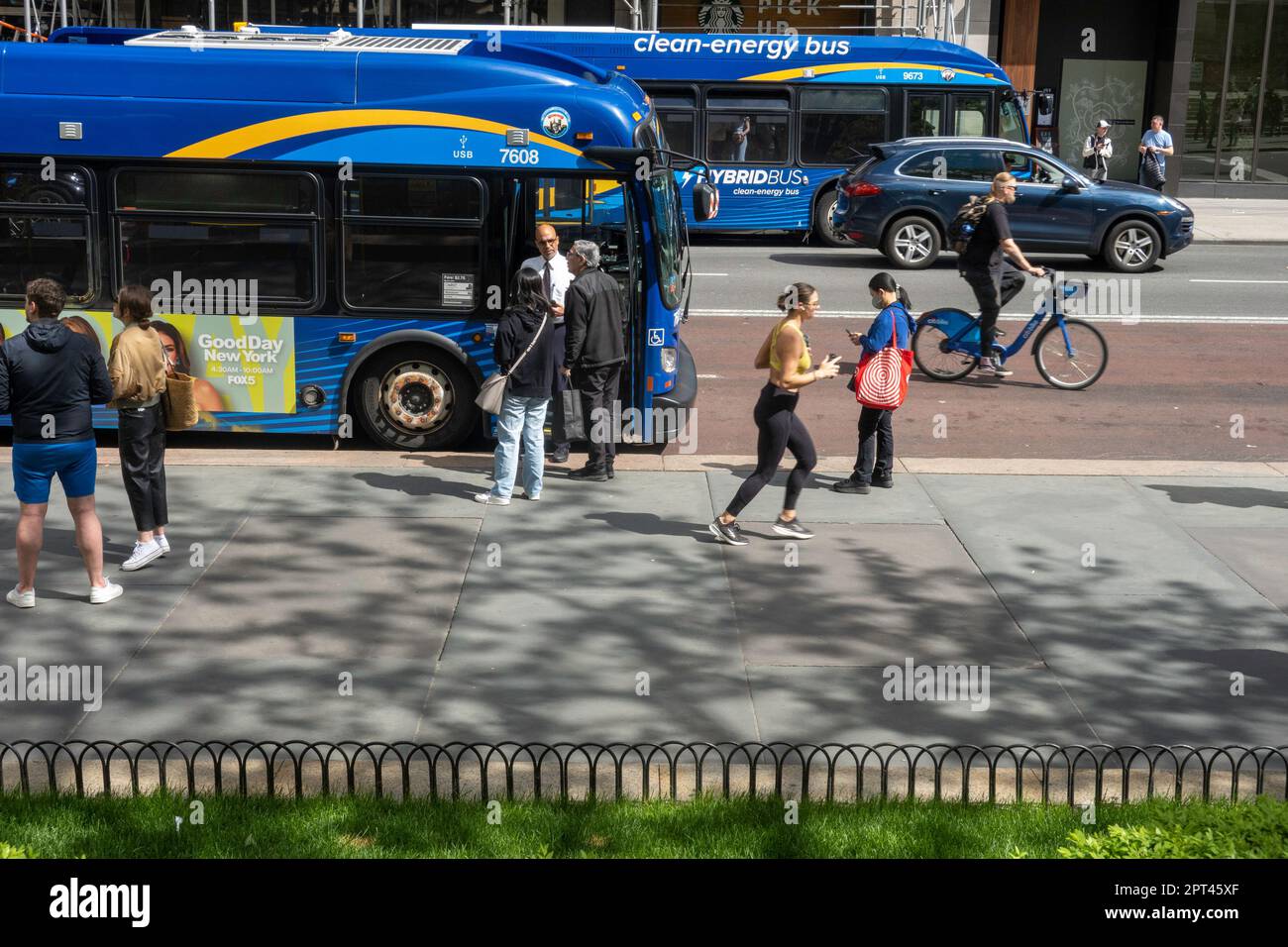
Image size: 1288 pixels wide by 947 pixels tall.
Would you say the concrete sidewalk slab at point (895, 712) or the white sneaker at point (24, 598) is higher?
the white sneaker at point (24, 598)

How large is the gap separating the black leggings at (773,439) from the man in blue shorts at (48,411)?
3785mm

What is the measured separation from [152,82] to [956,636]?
7281mm

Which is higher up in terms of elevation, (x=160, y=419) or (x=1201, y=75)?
(x=1201, y=75)

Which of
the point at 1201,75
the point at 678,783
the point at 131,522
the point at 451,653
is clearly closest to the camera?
the point at 678,783

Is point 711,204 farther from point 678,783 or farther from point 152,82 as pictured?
point 678,783

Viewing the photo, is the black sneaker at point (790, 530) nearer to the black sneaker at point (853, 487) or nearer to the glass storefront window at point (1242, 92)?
the black sneaker at point (853, 487)

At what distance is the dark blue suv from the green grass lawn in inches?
648

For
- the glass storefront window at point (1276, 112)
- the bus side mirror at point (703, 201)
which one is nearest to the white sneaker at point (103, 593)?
the bus side mirror at point (703, 201)

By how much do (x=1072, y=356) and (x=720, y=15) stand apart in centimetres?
1947

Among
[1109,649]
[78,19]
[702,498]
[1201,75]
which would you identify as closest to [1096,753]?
[1109,649]

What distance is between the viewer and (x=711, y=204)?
12.4 meters

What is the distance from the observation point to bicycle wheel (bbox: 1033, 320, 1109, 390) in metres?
14.4

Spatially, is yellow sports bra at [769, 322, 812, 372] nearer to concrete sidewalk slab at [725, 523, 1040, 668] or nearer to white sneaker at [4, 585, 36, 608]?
concrete sidewalk slab at [725, 523, 1040, 668]

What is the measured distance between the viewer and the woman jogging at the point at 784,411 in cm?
945
